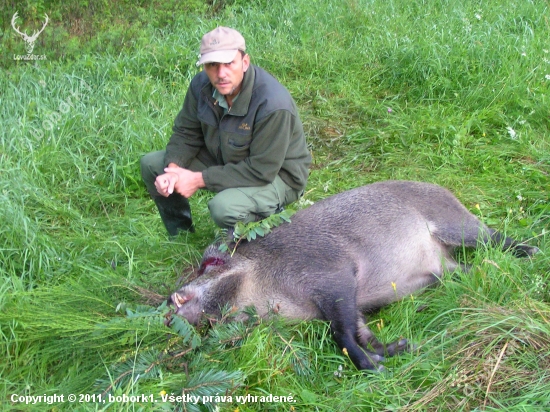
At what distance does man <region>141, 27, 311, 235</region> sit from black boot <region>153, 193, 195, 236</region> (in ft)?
0.06

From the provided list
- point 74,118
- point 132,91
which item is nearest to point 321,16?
point 132,91

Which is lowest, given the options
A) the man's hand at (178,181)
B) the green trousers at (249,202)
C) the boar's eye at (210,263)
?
the boar's eye at (210,263)

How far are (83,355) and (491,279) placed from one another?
252 centimetres

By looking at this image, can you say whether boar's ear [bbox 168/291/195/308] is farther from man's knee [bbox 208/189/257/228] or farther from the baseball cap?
the baseball cap

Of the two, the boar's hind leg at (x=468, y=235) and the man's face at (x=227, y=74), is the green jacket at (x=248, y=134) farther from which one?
the boar's hind leg at (x=468, y=235)

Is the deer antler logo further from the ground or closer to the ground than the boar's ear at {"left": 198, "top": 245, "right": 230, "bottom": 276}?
further from the ground

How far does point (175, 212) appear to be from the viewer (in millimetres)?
4996

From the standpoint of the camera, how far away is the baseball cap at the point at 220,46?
4.17 meters

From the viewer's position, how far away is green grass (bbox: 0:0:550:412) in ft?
10.6

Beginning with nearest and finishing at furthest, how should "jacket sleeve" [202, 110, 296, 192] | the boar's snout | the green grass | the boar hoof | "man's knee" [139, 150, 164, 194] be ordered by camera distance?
1. the green grass
2. the boar hoof
3. the boar's snout
4. "jacket sleeve" [202, 110, 296, 192]
5. "man's knee" [139, 150, 164, 194]

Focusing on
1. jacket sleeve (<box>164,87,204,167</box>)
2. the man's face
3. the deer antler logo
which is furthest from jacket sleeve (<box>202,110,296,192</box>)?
the deer antler logo

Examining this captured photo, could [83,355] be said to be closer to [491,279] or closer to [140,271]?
[140,271]

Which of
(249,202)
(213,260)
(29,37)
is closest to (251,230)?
(213,260)

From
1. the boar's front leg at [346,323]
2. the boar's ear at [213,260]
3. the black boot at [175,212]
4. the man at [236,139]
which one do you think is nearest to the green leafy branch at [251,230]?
the boar's ear at [213,260]
